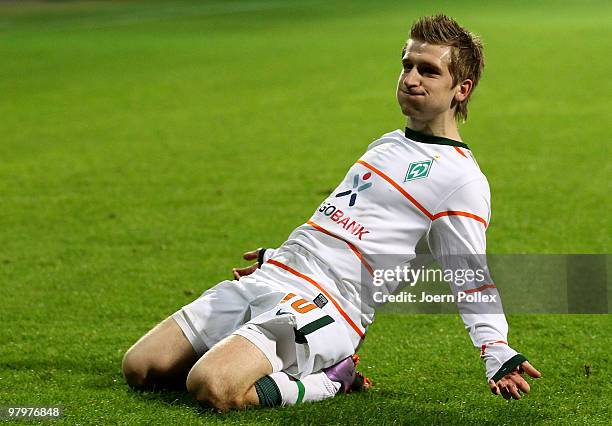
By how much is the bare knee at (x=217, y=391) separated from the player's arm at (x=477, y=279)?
851 mm

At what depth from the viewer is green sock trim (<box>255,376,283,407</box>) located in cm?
396

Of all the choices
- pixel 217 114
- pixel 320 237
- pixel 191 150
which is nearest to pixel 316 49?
pixel 217 114

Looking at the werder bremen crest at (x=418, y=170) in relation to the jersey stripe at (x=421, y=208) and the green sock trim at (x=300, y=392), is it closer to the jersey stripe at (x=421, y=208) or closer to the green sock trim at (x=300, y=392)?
the jersey stripe at (x=421, y=208)

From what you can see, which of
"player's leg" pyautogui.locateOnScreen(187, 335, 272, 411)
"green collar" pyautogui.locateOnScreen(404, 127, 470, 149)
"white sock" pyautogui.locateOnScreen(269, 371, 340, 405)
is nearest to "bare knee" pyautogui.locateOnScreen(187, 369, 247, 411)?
"player's leg" pyautogui.locateOnScreen(187, 335, 272, 411)

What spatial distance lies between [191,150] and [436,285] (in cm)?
527

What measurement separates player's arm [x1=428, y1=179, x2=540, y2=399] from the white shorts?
1.52 feet

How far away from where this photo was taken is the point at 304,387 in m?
4.04

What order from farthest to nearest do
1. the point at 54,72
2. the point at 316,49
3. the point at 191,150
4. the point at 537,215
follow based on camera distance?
the point at 316,49 < the point at 54,72 < the point at 191,150 < the point at 537,215

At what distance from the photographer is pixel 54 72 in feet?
56.2

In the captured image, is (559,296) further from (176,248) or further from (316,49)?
(316,49)

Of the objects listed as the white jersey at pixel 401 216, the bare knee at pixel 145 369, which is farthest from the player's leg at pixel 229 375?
the white jersey at pixel 401 216

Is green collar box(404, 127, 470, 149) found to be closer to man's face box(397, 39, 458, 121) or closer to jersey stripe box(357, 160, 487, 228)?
man's face box(397, 39, 458, 121)

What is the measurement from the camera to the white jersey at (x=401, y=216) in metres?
4.12

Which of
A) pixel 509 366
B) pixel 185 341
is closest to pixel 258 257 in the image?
pixel 185 341
